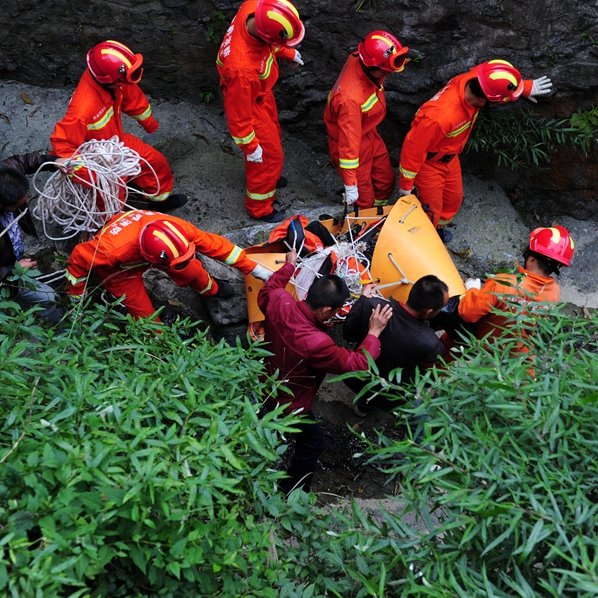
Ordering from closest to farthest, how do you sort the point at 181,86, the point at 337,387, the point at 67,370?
the point at 67,370 < the point at 337,387 < the point at 181,86

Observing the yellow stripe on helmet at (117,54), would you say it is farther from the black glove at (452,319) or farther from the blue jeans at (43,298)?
the black glove at (452,319)

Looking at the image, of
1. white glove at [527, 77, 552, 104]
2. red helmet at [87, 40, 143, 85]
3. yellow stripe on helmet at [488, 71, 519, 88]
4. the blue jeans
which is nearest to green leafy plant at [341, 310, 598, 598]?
the blue jeans

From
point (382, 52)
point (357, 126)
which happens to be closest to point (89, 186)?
point (357, 126)

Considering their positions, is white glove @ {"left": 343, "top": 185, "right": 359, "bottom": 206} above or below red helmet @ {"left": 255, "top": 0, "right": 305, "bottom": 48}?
below

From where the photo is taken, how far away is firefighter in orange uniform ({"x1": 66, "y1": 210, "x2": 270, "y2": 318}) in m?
3.50

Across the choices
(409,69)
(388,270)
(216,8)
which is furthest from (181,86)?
(388,270)

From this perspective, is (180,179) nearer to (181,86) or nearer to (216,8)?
(181,86)

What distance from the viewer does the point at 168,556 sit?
160cm

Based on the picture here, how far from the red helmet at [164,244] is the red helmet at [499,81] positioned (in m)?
2.39

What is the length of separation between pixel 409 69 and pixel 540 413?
3.93 meters

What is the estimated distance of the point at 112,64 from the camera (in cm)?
395

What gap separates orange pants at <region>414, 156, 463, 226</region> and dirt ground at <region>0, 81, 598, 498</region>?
0.37 metres

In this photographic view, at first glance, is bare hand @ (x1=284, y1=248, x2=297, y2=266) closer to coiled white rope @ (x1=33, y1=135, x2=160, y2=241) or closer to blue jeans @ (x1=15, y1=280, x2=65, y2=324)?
coiled white rope @ (x1=33, y1=135, x2=160, y2=241)

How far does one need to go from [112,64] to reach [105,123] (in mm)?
433
